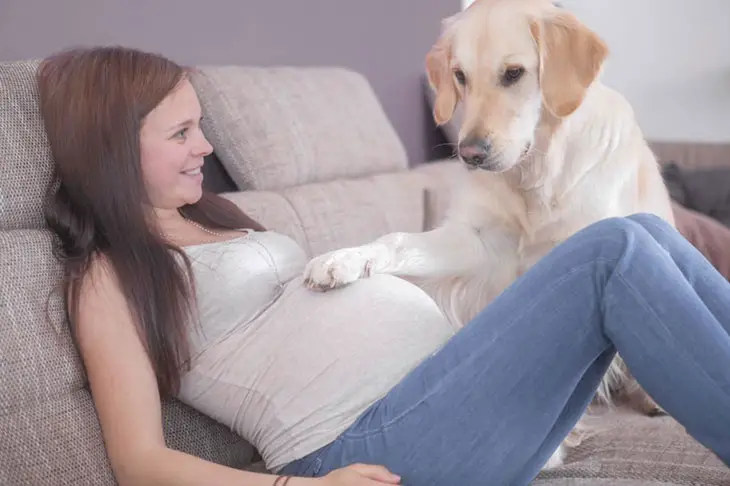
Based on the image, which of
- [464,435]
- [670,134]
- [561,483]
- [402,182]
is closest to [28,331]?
[464,435]

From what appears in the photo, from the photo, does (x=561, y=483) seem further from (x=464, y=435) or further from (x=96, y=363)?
(x=96, y=363)

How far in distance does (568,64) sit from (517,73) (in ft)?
0.31

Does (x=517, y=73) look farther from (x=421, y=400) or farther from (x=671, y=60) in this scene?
(x=671, y=60)

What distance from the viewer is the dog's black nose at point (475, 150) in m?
1.45

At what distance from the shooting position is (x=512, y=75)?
152 centimetres

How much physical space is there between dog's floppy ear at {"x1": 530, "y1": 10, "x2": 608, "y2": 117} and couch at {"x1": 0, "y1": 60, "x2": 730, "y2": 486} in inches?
25.0

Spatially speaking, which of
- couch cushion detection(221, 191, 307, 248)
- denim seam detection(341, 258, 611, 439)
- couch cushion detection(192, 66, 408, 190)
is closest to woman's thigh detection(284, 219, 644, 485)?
denim seam detection(341, 258, 611, 439)

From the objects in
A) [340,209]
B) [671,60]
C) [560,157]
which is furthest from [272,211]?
[671,60]

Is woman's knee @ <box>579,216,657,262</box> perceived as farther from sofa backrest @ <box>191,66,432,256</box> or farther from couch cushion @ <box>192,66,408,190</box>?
couch cushion @ <box>192,66,408,190</box>

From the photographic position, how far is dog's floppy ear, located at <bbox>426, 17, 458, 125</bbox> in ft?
5.41

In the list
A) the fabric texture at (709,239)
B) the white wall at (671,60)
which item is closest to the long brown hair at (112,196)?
the fabric texture at (709,239)

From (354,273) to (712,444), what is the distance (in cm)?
56

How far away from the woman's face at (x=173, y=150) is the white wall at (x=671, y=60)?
127 inches

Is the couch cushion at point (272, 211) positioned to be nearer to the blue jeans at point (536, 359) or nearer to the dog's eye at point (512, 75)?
the dog's eye at point (512, 75)
